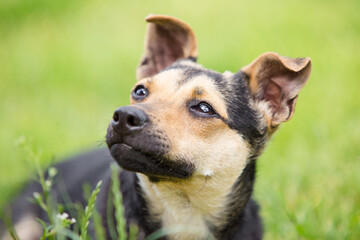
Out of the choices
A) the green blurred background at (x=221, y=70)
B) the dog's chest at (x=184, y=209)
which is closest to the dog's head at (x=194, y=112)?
the dog's chest at (x=184, y=209)

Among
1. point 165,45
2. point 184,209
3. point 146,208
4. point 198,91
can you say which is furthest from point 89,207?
point 165,45

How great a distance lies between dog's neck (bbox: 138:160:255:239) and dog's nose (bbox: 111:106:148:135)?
0.79 m

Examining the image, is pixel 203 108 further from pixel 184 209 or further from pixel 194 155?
pixel 184 209

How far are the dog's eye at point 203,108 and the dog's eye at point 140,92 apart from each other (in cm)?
50

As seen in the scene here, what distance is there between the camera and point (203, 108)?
3.71m

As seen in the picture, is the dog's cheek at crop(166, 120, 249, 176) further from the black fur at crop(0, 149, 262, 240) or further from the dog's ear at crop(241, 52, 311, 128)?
the dog's ear at crop(241, 52, 311, 128)

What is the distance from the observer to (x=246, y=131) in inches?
153

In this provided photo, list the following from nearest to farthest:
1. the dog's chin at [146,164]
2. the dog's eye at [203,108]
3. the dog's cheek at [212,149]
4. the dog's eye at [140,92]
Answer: the dog's chin at [146,164], the dog's cheek at [212,149], the dog's eye at [203,108], the dog's eye at [140,92]

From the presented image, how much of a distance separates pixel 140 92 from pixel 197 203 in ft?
3.80

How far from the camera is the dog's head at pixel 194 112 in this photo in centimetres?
320

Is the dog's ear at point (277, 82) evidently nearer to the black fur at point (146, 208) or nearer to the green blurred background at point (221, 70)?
the black fur at point (146, 208)

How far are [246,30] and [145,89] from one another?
6.07m

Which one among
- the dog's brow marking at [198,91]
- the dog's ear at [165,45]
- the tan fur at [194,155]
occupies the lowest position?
the tan fur at [194,155]

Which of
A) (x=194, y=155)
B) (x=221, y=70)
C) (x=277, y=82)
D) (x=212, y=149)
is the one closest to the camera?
(x=194, y=155)
